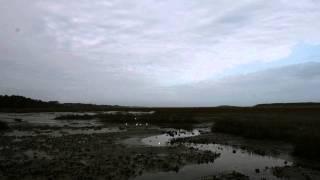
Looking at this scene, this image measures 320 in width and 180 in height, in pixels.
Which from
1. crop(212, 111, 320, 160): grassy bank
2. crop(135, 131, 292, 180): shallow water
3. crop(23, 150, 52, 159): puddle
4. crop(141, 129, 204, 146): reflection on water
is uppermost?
crop(212, 111, 320, 160): grassy bank

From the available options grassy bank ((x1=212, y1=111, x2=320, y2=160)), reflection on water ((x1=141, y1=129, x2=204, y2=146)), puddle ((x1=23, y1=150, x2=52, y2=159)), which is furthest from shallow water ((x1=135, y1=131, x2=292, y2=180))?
puddle ((x1=23, y1=150, x2=52, y2=159))

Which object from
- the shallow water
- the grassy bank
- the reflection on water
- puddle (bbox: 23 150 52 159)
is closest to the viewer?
the shallow water

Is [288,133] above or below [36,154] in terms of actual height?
above

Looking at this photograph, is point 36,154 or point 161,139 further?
point 161,139

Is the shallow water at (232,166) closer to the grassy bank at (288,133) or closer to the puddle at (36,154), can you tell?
the grassy bank at (288,133)

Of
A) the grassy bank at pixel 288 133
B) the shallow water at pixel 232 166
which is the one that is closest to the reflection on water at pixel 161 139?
the grassy bank at pixel 288 133

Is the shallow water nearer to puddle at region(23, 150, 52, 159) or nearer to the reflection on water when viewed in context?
the reflection on water

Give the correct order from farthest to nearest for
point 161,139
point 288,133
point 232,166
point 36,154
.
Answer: point 161,139 → point 288,133 → point 36,154 → point 232,166

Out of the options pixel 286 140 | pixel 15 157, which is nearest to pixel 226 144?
pixel 286 140

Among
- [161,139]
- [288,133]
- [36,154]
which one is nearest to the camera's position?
[36,154]

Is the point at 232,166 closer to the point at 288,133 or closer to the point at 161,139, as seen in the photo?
the point at 288,133

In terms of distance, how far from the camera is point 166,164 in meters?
22.3

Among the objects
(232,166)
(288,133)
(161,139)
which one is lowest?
(232,166)

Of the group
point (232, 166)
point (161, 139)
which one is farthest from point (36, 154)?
point (161, 139)
